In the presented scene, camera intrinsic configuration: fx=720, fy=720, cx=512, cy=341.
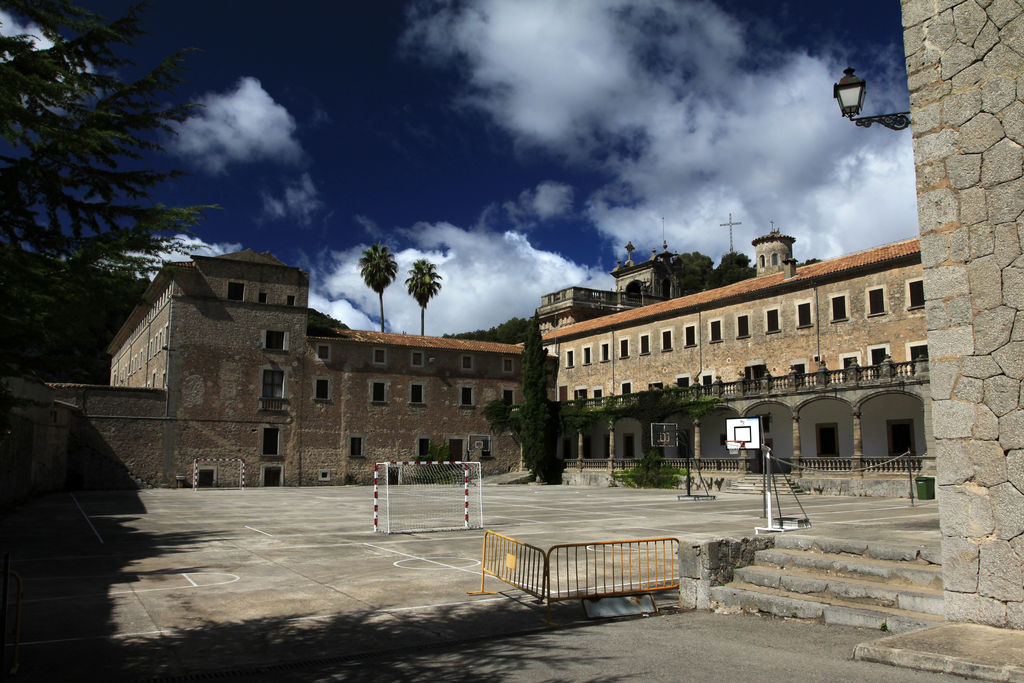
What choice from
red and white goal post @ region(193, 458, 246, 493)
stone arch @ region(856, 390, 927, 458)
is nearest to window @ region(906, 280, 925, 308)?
stone arch @ region(856, 390, 927, 458)

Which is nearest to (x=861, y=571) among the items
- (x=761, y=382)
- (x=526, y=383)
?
(x=761, y=382)

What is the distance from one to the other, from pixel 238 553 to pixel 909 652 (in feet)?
38.4

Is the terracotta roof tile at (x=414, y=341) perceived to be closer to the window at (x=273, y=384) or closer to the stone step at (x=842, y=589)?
the window at (x=273, y=384)

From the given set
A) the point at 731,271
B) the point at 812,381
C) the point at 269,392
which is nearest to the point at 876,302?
the point at 812,381

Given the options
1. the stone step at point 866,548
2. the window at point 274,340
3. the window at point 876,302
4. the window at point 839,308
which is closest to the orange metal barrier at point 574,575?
the stone step at point 866,548

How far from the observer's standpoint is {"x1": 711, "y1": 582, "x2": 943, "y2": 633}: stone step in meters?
6.86

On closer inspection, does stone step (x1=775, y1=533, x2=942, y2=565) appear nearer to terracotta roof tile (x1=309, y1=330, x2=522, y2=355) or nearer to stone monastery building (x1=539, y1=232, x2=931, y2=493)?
stone monastery building (x1=539, y1=232, x2=931, y2=493)

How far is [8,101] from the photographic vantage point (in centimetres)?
666

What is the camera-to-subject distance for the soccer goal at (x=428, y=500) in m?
18.6

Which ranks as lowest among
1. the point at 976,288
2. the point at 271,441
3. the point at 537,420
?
the point at 271,441

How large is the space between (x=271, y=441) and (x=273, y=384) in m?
3.47

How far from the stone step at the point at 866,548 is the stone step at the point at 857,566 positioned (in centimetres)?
4

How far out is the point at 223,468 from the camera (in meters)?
41.7

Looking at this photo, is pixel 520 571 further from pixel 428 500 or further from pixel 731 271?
pixel 731 271
